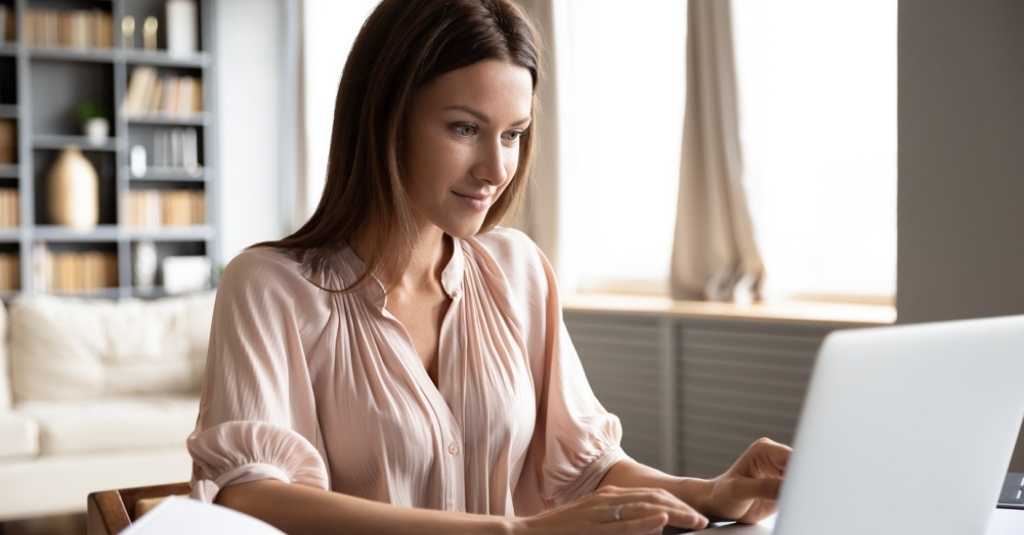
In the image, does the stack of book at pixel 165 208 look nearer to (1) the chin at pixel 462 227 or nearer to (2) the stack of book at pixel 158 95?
(2) the stack of book at pixel 158 95

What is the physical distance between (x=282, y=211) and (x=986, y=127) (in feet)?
15.9

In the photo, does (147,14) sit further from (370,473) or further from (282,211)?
(370,473)

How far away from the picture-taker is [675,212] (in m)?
3.96

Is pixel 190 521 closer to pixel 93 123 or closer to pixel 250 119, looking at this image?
pixel 93 123

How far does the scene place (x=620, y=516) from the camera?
0.94m

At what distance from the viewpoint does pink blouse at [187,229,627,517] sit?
1194mm

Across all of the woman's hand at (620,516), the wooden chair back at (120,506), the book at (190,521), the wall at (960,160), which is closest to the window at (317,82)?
the wall at (960,160)

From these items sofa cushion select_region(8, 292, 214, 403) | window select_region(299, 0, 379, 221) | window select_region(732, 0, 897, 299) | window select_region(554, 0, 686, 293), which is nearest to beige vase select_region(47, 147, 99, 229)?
window select_region(299, 0, 379, 221)

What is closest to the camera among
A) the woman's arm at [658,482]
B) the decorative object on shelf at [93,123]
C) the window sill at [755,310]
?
the woman's arm at [658,482]

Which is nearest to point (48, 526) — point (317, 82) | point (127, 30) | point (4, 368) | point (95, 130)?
point (4, 368)

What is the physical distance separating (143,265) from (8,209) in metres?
0.79

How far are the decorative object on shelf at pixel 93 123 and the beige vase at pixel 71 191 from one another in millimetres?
140

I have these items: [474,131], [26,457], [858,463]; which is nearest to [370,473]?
[474,131]

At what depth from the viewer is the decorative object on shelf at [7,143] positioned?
18.8 feet
